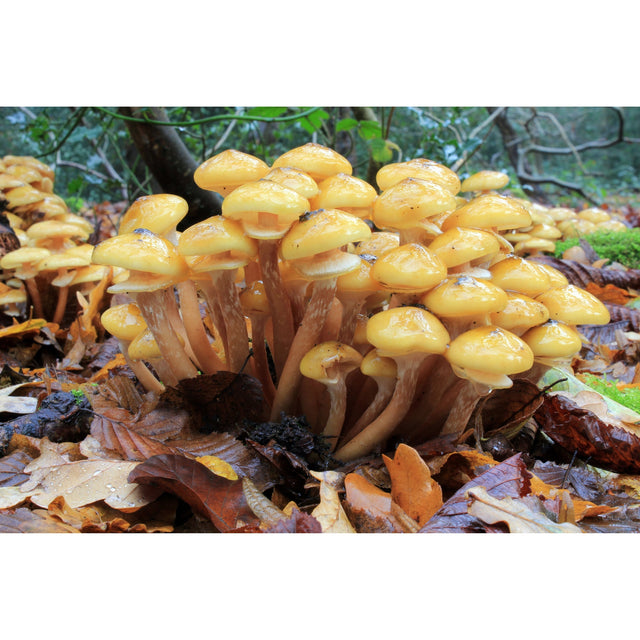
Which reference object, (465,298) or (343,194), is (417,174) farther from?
(465,298)

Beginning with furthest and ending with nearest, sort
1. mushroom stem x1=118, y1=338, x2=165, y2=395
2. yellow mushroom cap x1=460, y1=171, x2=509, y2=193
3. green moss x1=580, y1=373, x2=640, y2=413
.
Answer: yellow mushroom cap x1=460, y1=171, x2=509, y2=193 → green moss x1=580, y1=373, x2=640, y2=413 → mushroom stem x1=118, y1=338, x2=165, y2=395

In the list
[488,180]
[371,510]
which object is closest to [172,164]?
[488,180]

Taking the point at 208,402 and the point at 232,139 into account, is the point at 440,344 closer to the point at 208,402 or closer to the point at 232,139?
the point at 208,402

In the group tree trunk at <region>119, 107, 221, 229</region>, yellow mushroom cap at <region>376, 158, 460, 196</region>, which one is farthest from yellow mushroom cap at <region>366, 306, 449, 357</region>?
tree trunk at <region>119, 107, 221, 229</region>

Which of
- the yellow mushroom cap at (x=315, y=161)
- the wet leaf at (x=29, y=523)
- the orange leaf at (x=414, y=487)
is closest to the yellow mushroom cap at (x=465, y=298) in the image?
the orange leaf at (x=414, y=487)

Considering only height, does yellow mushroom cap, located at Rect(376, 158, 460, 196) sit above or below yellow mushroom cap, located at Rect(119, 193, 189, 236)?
above

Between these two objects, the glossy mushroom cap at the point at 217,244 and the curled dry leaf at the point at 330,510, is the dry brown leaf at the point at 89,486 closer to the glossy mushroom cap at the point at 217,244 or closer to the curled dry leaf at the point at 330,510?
the curled dry leaf at the point at 330,510

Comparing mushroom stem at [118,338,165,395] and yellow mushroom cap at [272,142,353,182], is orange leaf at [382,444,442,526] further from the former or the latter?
mushroom stem at [118,338,165,395]

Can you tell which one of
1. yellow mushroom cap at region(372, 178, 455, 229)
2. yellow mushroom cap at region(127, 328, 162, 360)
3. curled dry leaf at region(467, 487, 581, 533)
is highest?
yellow mushroom cap at region(372, 178, 455, 229)
